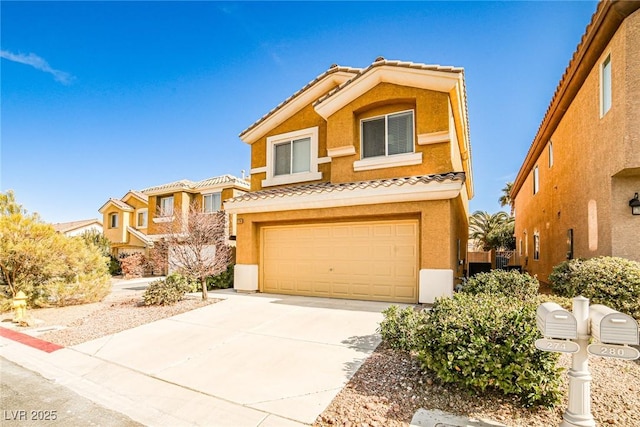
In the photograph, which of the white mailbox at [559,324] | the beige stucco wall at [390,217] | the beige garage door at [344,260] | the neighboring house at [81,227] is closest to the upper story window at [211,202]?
the beige stucco wall at [390,217]

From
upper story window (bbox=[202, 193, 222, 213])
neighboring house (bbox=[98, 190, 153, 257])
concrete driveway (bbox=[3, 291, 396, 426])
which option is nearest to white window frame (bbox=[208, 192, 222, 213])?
upper story window (bbox=[202, 193, 222, 213])

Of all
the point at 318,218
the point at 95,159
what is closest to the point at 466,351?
the point at 318,218

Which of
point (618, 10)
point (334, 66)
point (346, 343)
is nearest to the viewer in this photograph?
point (346, 343)

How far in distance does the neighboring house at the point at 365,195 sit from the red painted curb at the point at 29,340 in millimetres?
6043

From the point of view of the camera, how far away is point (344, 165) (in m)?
11.1

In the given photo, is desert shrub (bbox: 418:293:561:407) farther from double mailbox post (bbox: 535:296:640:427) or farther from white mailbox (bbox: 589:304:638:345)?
white mailbox (bbox: 589:304:638:345)

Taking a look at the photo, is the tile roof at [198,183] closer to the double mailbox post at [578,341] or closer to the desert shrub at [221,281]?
the desert shrub at [221,281]

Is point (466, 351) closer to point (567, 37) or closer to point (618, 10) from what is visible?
point (618, 10)

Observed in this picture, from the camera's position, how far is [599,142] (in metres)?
8.74

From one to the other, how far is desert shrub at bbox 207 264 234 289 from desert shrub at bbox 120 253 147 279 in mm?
13468

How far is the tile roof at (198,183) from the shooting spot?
2427 cm

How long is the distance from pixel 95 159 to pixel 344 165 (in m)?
17.5

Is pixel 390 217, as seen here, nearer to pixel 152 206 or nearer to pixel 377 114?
pixel 377 114

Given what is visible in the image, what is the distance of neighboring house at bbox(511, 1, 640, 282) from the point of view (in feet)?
23.7
